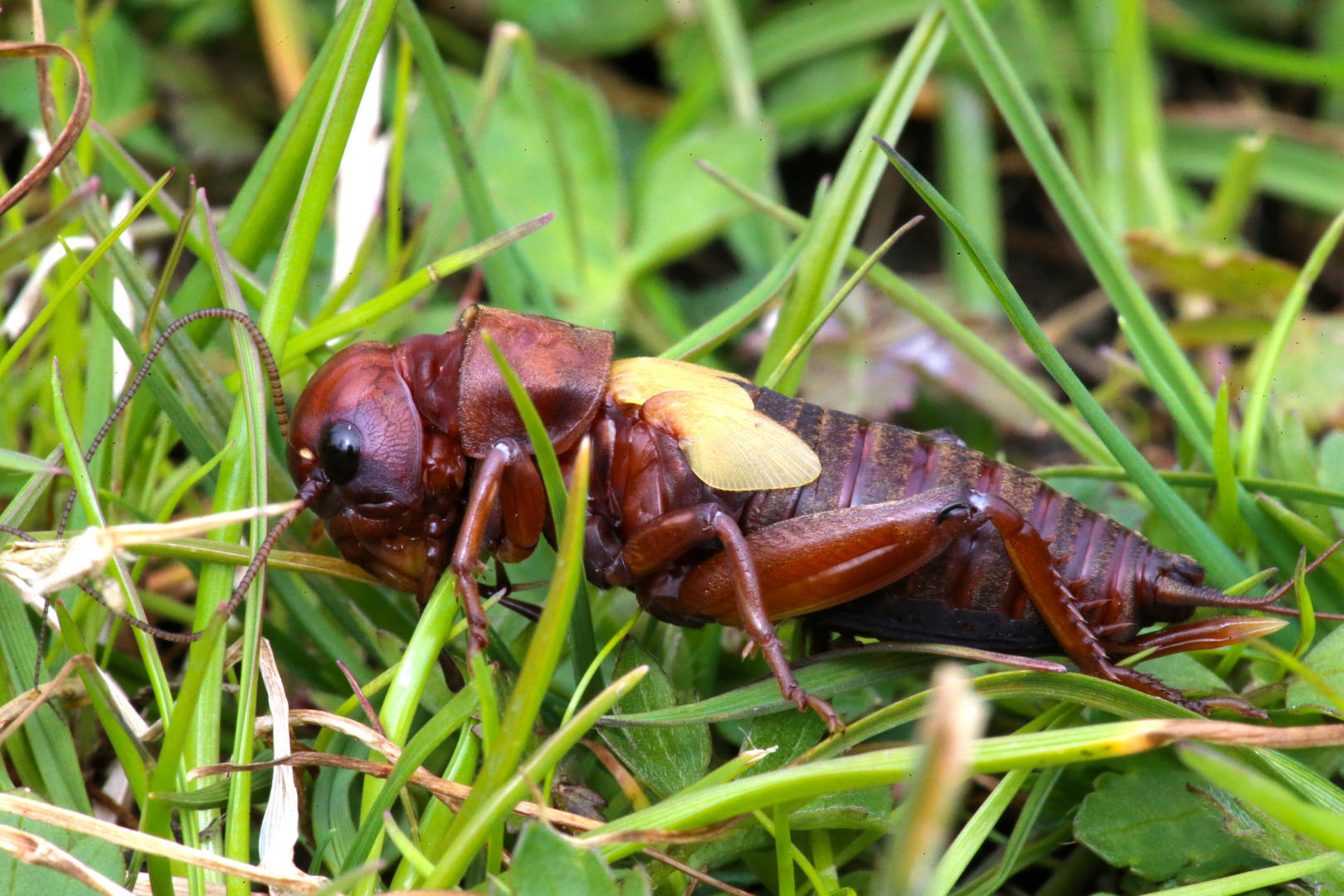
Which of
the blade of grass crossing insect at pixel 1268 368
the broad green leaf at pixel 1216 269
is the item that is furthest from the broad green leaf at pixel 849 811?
the broad green leaf at pixel 1216 269

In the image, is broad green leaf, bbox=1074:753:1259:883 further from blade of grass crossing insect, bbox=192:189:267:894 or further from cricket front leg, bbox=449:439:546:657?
blade of grass crossing insect, bbox=192:189:267:894

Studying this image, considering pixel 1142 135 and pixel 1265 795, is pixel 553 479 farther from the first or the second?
pixel 1142 135

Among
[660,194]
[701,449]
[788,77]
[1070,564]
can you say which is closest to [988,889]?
[1070,564]

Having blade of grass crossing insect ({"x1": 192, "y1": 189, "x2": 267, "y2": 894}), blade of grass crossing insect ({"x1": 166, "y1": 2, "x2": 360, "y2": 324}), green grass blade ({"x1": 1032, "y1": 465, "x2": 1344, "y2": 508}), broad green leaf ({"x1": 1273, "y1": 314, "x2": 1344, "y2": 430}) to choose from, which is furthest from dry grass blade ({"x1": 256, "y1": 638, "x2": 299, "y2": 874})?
broad green leaf ({"x1": 1273, "y1": 314, "x2": 1344, "y2": 430})

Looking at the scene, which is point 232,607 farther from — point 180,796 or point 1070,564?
point 1070,564

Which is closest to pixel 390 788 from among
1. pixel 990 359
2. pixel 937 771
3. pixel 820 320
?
pixel 937 771
